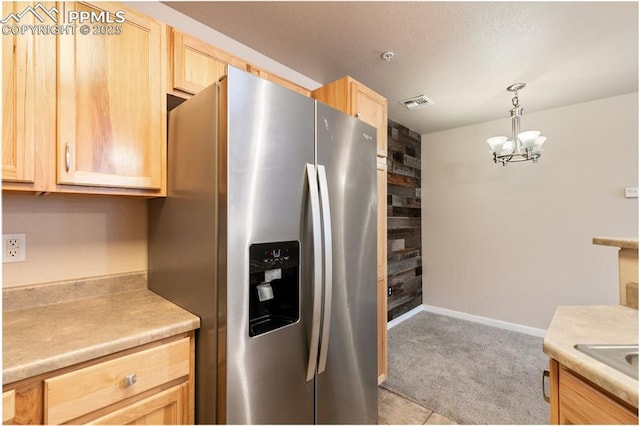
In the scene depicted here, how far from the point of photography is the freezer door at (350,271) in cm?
134

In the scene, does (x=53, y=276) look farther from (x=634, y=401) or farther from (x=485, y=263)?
(x=485, y=263)

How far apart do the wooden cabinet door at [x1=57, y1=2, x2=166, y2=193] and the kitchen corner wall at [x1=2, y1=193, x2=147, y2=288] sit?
14.4 inches

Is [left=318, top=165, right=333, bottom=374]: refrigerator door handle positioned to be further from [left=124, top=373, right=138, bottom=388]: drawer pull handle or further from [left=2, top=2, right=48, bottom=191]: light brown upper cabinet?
[left=2, top=2, right=48, bottom=191]: light brown upper cabinet

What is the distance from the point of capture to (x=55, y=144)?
1041mm

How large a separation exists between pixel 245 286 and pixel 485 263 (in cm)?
345

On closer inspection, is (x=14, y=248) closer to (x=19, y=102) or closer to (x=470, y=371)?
(x=19, y=102)

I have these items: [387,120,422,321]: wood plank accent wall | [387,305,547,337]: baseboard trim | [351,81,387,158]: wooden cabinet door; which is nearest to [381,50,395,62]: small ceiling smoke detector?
[351,81,387,158]: wooden cabinet door

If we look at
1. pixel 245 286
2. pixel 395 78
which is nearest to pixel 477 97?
pixel 395 78

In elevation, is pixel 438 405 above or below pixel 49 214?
below

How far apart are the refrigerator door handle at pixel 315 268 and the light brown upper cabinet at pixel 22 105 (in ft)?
3.28

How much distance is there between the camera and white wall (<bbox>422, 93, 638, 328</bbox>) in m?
2.76

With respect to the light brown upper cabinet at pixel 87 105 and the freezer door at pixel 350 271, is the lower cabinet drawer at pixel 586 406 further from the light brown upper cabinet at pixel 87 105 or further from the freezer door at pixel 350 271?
the light brown upper cabinet at pixel 87 105

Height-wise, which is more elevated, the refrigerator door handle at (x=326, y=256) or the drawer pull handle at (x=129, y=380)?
the refrigerator door handle at (x=326, y=256)

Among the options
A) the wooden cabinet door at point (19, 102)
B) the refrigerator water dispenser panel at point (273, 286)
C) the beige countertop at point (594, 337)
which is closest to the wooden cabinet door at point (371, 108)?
the refrigerator water dispenser panel at point (273, 286)
